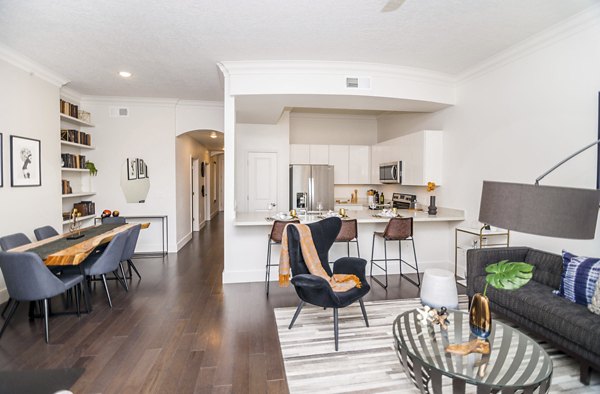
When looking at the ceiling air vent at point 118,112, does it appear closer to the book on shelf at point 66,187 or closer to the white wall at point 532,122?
the book on shelf at point 66,187

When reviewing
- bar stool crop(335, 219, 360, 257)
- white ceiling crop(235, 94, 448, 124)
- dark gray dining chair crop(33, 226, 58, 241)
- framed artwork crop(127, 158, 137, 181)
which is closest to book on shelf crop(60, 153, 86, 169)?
framed artwork crop(127, 158, 137, 181)

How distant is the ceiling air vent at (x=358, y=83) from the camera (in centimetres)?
412

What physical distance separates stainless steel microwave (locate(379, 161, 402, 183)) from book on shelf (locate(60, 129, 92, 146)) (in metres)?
5.52

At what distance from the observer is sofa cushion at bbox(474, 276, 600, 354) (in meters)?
2.09

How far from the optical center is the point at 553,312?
7.71 feet

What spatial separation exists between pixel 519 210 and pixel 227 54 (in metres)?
3.55

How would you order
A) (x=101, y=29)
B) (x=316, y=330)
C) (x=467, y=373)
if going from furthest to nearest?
(x=101, y=29) → (x=316, y=330) → (x=467, y=373)

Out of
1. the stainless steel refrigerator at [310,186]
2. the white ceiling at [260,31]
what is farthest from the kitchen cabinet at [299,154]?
the white ceiling at [260,31]

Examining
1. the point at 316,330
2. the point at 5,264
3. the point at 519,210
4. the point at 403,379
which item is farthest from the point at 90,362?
the point at 519,210

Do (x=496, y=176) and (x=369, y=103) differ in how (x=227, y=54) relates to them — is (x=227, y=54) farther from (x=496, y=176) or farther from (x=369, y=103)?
(x=496, y=176)

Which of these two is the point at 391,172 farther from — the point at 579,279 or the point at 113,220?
the point at 113,220

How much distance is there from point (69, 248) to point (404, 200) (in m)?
5.27

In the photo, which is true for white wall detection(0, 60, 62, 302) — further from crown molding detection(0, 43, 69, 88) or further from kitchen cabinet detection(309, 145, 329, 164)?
kitchen cabinet detection(309, 145, 329, 164)

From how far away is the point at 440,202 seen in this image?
5.09m
